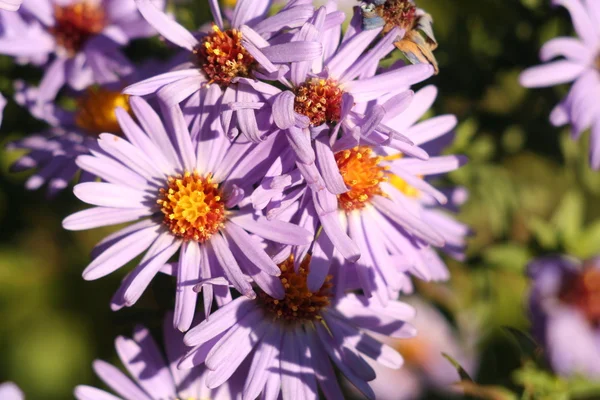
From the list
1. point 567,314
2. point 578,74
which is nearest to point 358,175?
point 567,314

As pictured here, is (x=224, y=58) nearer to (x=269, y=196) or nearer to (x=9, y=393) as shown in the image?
(x=269, y=196)

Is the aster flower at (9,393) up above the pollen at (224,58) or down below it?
below

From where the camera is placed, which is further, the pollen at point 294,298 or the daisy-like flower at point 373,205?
the pollen at point 294,298

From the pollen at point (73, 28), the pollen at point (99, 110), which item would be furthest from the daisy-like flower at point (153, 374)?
the pollen at point (73, 28)

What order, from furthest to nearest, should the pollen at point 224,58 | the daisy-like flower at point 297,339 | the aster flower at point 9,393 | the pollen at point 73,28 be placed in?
the pollen at point 73,28
the aster flower at point 9,393
the pollen at point 224,58
the daisy-like flower at point 297,339

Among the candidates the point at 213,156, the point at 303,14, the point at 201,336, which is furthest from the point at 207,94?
the point at 201,336

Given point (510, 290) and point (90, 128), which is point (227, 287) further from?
point (510, 290)

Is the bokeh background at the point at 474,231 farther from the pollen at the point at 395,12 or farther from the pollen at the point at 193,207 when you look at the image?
the pollen at the point at 395,12

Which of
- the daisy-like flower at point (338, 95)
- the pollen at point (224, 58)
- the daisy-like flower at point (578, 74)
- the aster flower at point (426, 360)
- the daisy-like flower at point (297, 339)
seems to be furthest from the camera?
the aster flower at point (426, 360)
